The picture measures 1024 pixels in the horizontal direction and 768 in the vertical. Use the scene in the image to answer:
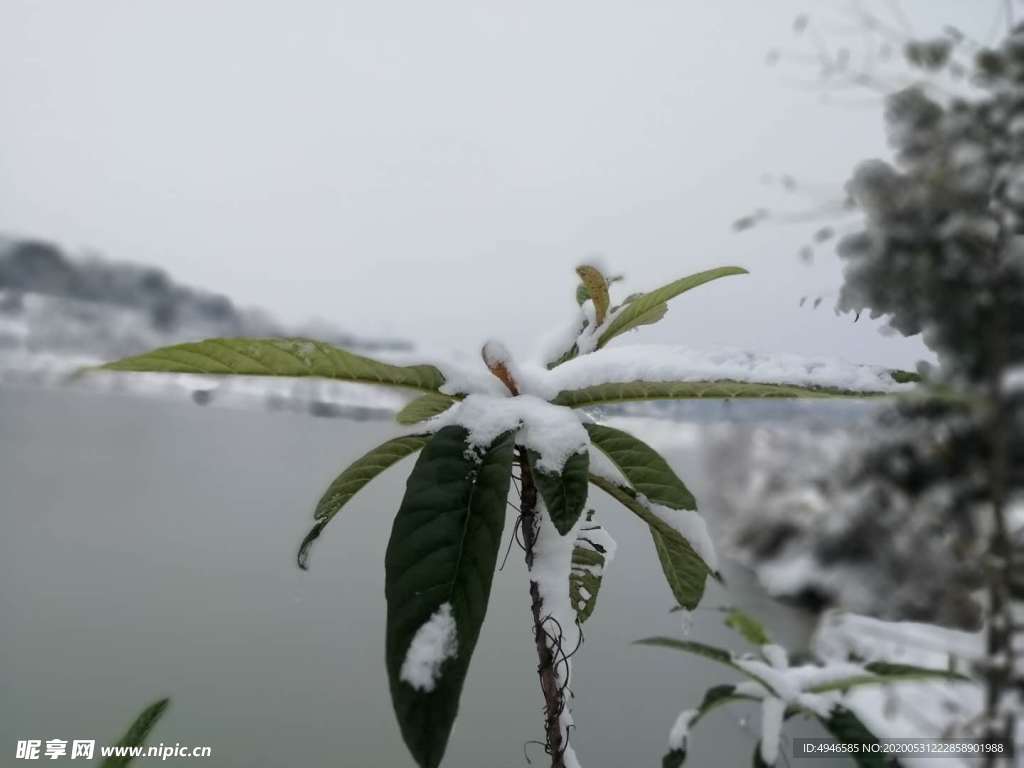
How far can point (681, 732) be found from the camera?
58 cm

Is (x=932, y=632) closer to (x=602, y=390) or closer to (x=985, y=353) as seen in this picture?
(x=985, y=353)

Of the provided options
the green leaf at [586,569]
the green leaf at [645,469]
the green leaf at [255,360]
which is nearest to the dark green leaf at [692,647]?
the green leaf at [586,569]

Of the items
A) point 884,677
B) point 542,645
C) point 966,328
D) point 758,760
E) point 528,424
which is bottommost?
point 758,760

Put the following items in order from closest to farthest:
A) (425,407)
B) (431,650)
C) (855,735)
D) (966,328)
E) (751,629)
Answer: (431,650)
(425,407)
(855,735)
(751,629)
(966,328)

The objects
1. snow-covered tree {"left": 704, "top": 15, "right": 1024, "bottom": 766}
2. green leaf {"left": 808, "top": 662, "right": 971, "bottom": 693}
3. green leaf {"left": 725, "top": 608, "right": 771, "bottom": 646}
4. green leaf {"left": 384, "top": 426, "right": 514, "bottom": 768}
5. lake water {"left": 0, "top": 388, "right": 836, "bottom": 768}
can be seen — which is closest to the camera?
green leaf {"left": 384, "top": 426, "right": 514, "bottom": 768}

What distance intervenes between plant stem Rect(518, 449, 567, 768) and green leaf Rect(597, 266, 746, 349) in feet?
0.40

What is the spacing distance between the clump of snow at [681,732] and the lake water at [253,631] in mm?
351

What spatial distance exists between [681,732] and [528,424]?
1.58 ft

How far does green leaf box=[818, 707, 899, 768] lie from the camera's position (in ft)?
1.64

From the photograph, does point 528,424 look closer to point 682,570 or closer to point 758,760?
point 682,570

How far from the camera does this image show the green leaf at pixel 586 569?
37 centimetres

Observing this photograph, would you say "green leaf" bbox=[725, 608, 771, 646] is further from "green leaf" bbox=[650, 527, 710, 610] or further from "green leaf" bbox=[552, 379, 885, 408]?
"green leaf" bbox=[552, 379, 885, 408]

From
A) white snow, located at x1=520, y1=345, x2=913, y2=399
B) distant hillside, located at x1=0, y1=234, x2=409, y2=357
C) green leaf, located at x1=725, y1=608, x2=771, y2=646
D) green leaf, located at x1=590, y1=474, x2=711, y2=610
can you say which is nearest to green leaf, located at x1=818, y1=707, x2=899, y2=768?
green leaf, located at x1=725, y1=608, x2=771, y2=646

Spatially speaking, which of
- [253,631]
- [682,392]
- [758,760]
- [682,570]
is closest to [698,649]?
[758,760]
